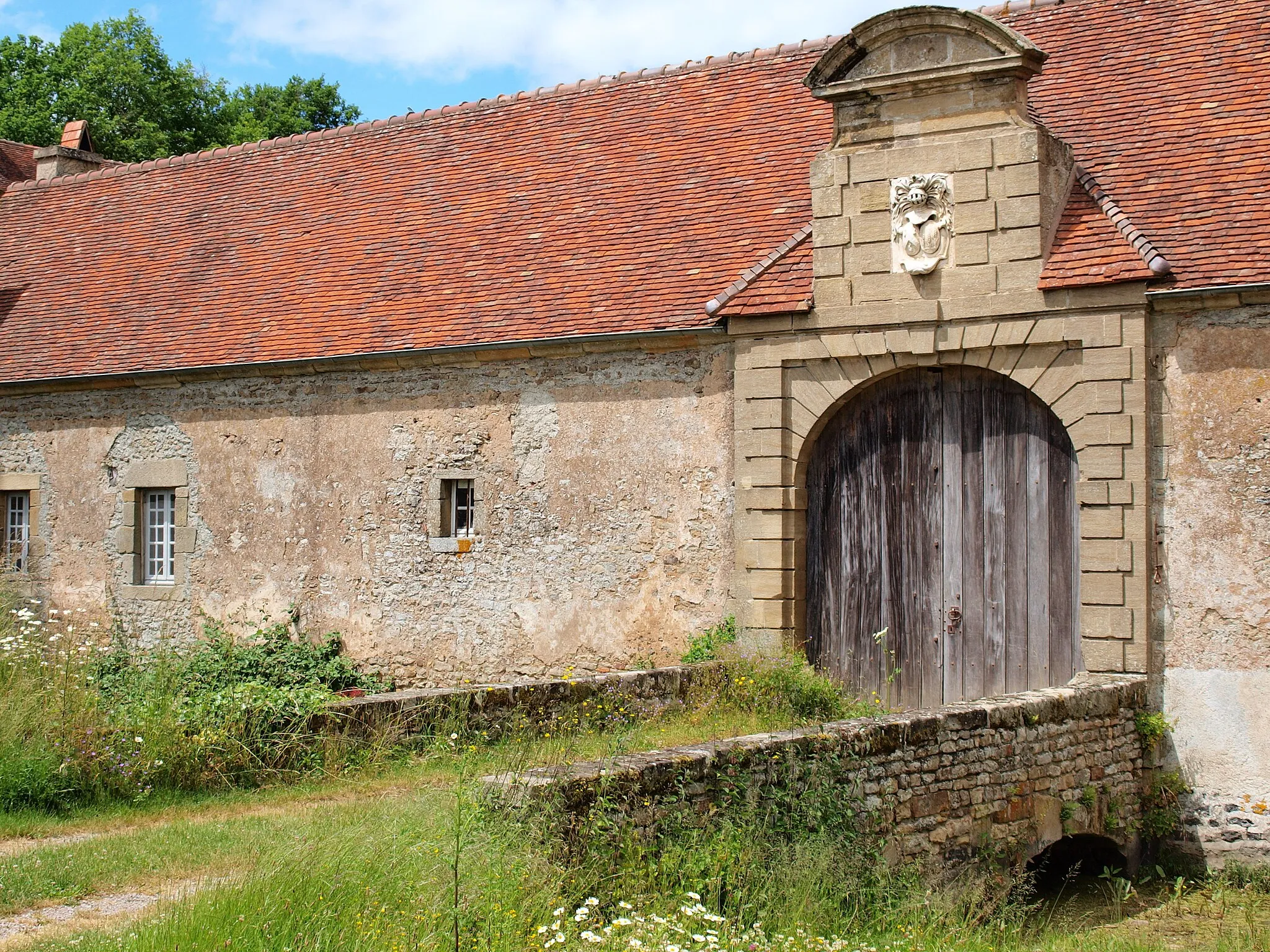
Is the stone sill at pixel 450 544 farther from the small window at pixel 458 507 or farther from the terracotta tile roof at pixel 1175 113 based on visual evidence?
the terracotta tile roof at pixel 1175 113

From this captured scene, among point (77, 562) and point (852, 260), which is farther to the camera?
point (77, 562)

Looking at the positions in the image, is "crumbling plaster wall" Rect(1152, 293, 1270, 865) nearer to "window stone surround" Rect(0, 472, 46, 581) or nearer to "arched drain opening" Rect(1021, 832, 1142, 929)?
"arched drain opening" Rect(1021, 832, 1142, 929)

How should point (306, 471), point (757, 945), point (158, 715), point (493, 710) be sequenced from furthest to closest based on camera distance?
1. point (306, 471)
2. point (493, 710)
3. point (158, 715)
4. point (757, 945)

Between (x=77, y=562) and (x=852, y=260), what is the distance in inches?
356

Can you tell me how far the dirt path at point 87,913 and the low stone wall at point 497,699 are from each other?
266 centimetres

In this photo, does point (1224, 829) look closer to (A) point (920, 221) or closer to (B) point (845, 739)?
(B) point (845, 739)

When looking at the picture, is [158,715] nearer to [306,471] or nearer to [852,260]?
[306,471]

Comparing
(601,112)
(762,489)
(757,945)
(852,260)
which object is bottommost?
(757,945)

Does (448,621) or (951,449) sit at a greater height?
(951,449)

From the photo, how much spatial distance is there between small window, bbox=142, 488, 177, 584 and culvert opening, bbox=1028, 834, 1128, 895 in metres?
9.20

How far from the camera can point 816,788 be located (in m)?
7.22

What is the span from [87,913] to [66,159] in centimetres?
1612

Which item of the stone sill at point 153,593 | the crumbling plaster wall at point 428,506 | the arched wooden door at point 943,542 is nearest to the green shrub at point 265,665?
the crumbling plaster wall at point 428,506

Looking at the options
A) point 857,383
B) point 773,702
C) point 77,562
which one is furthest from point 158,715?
point 77,562
